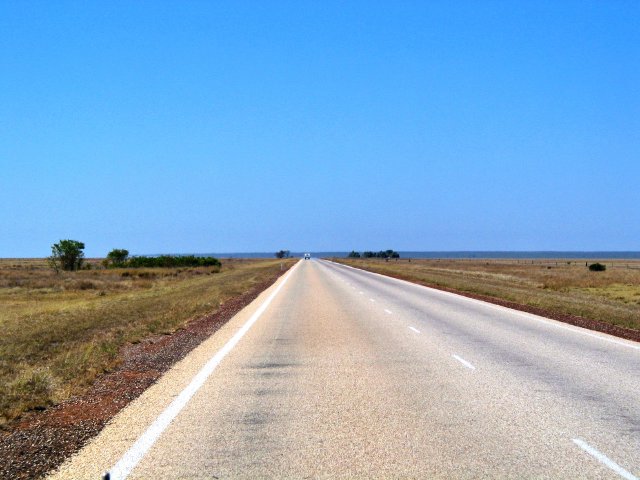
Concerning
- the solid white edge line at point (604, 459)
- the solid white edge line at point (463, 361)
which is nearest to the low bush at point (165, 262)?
the solid white edge line at point (463, 361)

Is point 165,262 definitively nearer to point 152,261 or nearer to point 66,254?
point 152,261

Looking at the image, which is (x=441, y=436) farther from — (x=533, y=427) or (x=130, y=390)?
(x=130, y=390)

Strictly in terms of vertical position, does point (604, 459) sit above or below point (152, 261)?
below

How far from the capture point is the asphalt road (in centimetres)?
587

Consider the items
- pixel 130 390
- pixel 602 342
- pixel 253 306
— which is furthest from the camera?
pixel 253 306

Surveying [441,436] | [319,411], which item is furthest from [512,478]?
[319,411]

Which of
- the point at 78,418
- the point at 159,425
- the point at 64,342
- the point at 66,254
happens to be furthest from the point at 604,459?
the point at 66,254

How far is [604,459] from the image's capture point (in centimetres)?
600

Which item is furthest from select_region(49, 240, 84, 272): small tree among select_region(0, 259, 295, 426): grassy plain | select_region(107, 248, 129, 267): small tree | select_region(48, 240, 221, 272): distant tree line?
select_region(0, 259, 295, 426): grassy plain

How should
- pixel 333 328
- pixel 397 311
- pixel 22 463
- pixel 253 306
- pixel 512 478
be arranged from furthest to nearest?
1. pixel 253 306
2. pixel 397 311
3. pixel 333 328
4. pixel 22 463
5. pixel 512 478

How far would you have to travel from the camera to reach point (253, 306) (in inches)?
1018

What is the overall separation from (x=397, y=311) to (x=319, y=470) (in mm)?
17379

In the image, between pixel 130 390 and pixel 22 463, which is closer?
pixel 22 463

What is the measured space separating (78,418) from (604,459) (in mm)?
5706
